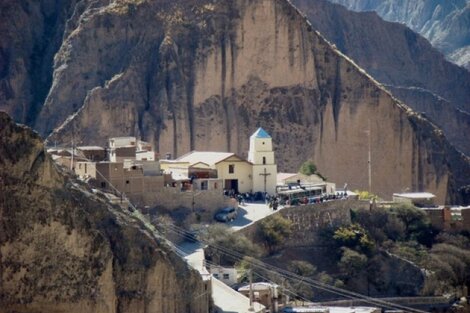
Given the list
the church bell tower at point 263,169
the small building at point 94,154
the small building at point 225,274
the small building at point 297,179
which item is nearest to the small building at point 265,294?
the small building at point 225,274

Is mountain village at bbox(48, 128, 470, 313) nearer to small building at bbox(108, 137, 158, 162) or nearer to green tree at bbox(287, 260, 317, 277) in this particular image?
small building at bbox(108, 137, 158, 162)

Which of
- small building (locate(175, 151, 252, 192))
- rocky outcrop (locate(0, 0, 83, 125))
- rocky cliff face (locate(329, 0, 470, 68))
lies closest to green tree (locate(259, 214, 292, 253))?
small building (locate(175, 151, 252, 192))

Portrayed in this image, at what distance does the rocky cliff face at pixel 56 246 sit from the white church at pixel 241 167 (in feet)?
72.9

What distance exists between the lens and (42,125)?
88688mm

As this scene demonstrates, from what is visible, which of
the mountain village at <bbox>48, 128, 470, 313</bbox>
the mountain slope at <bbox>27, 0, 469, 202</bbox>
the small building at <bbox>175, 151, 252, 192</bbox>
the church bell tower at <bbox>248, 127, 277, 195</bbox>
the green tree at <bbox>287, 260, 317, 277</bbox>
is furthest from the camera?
the mountain slope at <bbox>27, 0, 469, 202</bbox>

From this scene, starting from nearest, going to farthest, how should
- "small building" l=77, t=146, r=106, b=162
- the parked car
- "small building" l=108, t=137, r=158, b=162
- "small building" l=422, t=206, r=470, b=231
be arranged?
the parked car
"small building" l=108, t=137, r=158, b=162
"small building" l=77, t=146, r=106, b=162
"small building" l=422, t=206, r=470, b=231

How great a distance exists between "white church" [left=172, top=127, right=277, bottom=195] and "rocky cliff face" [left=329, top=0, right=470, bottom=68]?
9168cm

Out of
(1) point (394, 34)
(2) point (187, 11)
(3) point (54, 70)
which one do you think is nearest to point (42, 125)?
(3) point (54, 70)

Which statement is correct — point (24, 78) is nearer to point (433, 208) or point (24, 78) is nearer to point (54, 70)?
point (54, 70)

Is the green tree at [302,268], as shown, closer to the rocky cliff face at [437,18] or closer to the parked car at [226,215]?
the parked car at [226,215]

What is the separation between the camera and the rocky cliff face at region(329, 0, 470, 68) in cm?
17100

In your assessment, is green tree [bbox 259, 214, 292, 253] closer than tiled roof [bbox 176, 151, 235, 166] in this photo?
Yes

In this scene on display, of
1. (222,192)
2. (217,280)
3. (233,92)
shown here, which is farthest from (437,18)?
(217,280)

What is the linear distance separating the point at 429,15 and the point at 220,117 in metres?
93.7
